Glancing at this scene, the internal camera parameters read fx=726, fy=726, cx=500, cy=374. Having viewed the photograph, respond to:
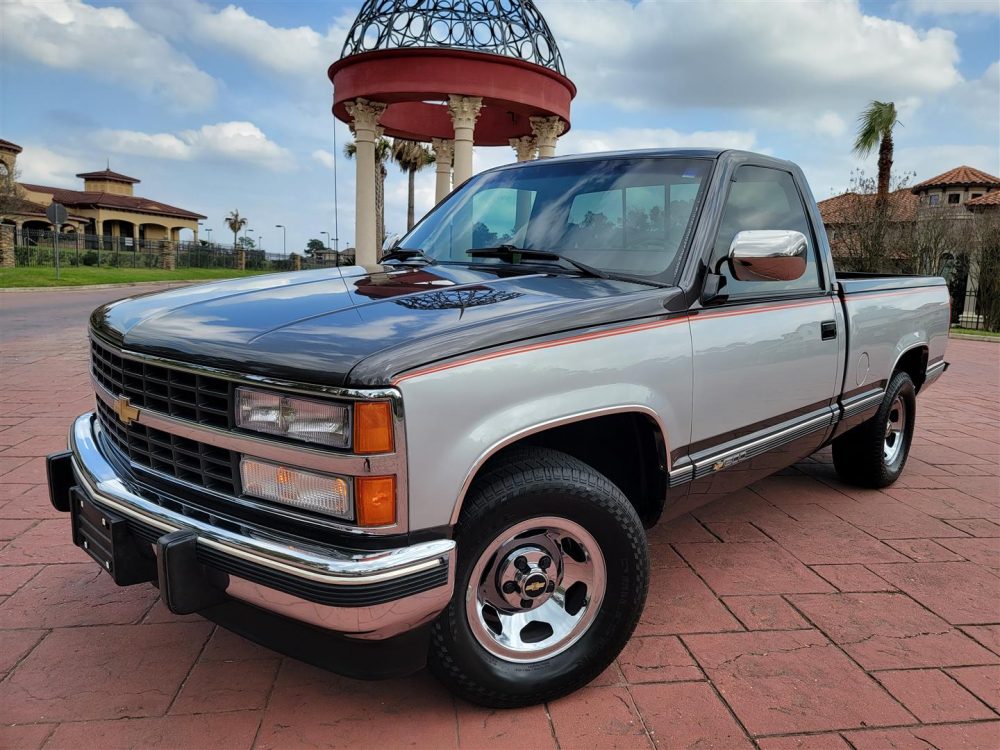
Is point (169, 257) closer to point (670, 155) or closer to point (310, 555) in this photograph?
point (670, 155)

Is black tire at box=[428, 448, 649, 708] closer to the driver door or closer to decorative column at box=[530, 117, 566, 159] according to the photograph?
the driver door

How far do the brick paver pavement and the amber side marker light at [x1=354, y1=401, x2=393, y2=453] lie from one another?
0.99 meters

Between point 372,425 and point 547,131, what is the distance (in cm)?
1842

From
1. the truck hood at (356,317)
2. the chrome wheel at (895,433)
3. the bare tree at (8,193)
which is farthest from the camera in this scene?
the bare tree at (8,193)

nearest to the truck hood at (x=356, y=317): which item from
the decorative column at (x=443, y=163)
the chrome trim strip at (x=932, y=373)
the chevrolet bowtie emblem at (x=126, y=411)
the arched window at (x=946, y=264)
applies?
the chevrolet bowtie emblem at (x=126, y=411)

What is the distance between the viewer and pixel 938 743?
2.23 m

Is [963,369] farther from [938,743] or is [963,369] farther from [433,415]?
[433,415]

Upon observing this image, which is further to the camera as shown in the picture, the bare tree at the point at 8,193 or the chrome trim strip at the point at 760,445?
the bare tree at the point at 8,193

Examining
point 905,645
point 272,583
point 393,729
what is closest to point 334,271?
point 272,583

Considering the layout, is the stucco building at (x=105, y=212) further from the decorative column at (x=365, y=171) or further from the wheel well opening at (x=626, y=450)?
the wheel well opening at (x=626, y=450)

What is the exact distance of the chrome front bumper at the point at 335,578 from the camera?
181 cm

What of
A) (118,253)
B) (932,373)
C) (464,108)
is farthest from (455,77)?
(118,253)

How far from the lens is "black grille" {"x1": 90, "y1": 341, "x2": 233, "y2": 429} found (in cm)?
205

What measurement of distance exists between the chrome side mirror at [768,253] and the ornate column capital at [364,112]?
1695 centimetres
